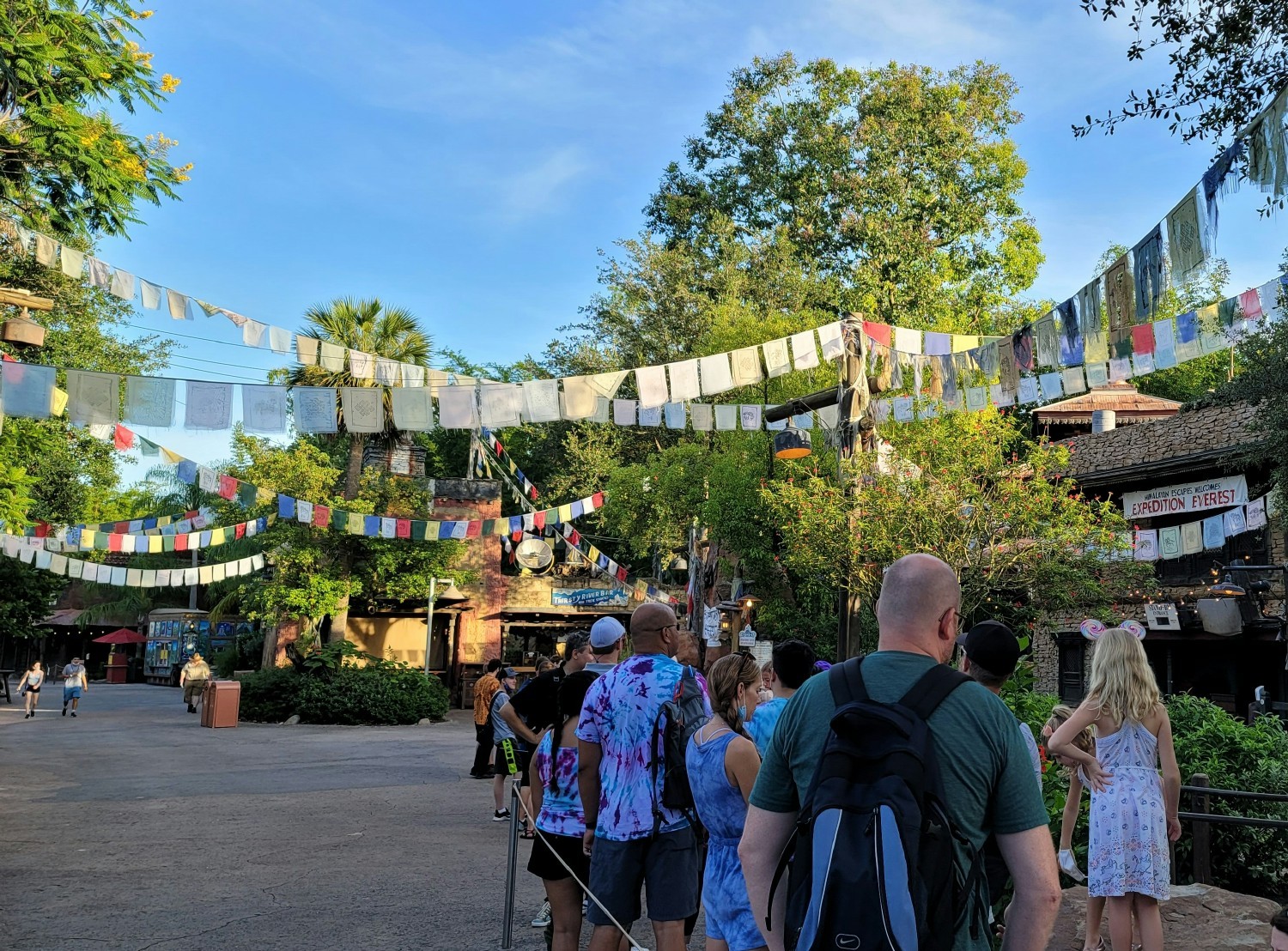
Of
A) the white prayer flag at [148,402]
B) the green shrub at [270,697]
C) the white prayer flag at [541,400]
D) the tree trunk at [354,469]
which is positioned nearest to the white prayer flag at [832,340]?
the white prayer flag at [541,400]

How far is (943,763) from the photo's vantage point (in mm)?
2420

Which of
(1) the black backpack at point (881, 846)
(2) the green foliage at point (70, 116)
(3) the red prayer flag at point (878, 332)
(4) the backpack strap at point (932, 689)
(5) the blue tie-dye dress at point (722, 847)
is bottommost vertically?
(5) the blue tie-dye dress at point (722, 847)

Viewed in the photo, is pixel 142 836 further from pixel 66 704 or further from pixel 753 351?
pixel 66 704

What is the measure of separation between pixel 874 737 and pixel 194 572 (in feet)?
104

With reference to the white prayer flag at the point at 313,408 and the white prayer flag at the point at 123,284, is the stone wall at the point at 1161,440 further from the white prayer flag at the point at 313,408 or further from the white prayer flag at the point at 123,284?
the white prayer flag at the point at 123,284

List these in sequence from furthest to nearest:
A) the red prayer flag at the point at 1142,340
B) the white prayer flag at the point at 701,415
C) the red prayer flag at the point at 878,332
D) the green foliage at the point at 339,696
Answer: the green foliage at the point at 339,696 < the white prayer flag at the point at 701,415 < the red prayer flag at the point at 878,332 < the red prayer flag at the point at 1142,340

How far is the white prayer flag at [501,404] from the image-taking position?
44.2ft

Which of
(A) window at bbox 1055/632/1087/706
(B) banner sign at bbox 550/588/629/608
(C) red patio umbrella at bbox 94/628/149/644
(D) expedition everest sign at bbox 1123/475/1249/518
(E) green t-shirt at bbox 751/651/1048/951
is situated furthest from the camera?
(C) red patio umbrella at bbox 94/628/149/644

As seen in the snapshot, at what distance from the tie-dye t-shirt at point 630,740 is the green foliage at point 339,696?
2290 cm

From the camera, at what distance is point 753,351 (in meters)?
14.6

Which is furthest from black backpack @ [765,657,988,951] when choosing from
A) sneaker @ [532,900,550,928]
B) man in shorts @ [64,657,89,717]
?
man in shorts @ [64,657,89,717]

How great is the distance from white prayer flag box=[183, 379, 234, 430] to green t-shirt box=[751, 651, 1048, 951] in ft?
38.6

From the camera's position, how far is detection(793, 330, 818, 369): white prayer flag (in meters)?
15.0

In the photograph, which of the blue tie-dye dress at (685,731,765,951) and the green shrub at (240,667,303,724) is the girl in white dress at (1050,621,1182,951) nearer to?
the blue tie-dye dress at (685,731,765,951)
